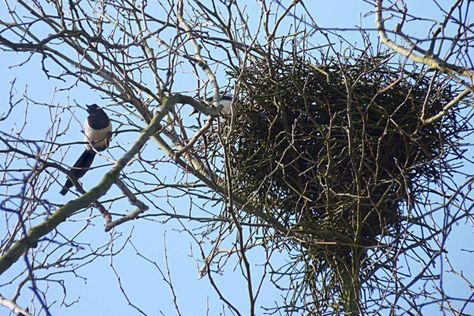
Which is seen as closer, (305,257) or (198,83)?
(198,83)

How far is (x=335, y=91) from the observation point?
468 cm

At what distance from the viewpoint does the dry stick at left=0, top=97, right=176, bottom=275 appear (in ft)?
6.77

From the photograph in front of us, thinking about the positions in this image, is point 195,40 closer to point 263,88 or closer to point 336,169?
point 263,88

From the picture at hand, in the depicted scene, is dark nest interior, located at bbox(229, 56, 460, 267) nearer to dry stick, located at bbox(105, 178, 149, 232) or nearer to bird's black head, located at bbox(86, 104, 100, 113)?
dry stick, located at bbox(105, 178, 149, 232)

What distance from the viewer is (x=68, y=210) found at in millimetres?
2307

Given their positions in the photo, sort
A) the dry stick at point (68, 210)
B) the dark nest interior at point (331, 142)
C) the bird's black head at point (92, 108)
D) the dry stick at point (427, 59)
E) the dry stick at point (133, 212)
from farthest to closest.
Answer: the bird's black head at point (92, 108), the dark nest interior at point (331, 142), the dry stick at point (133, 212), the dry stick at point (427, 59), the dry stick at point (68, 210)

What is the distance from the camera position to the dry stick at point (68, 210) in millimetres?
2064

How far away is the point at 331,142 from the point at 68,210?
244 centimetres

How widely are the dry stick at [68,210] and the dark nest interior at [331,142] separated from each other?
176 cm

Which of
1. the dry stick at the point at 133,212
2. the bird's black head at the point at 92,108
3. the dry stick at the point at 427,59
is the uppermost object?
the bird's black head at the point at 92,108

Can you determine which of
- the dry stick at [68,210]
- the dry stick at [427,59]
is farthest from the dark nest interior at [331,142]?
Answer: the dry stick at [68,210]

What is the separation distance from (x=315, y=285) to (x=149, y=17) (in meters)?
1.66

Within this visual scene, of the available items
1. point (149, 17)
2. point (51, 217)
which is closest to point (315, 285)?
point (149, 17)

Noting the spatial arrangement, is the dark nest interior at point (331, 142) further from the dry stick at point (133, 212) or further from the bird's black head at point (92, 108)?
the bird's black head at point (92, 108)
